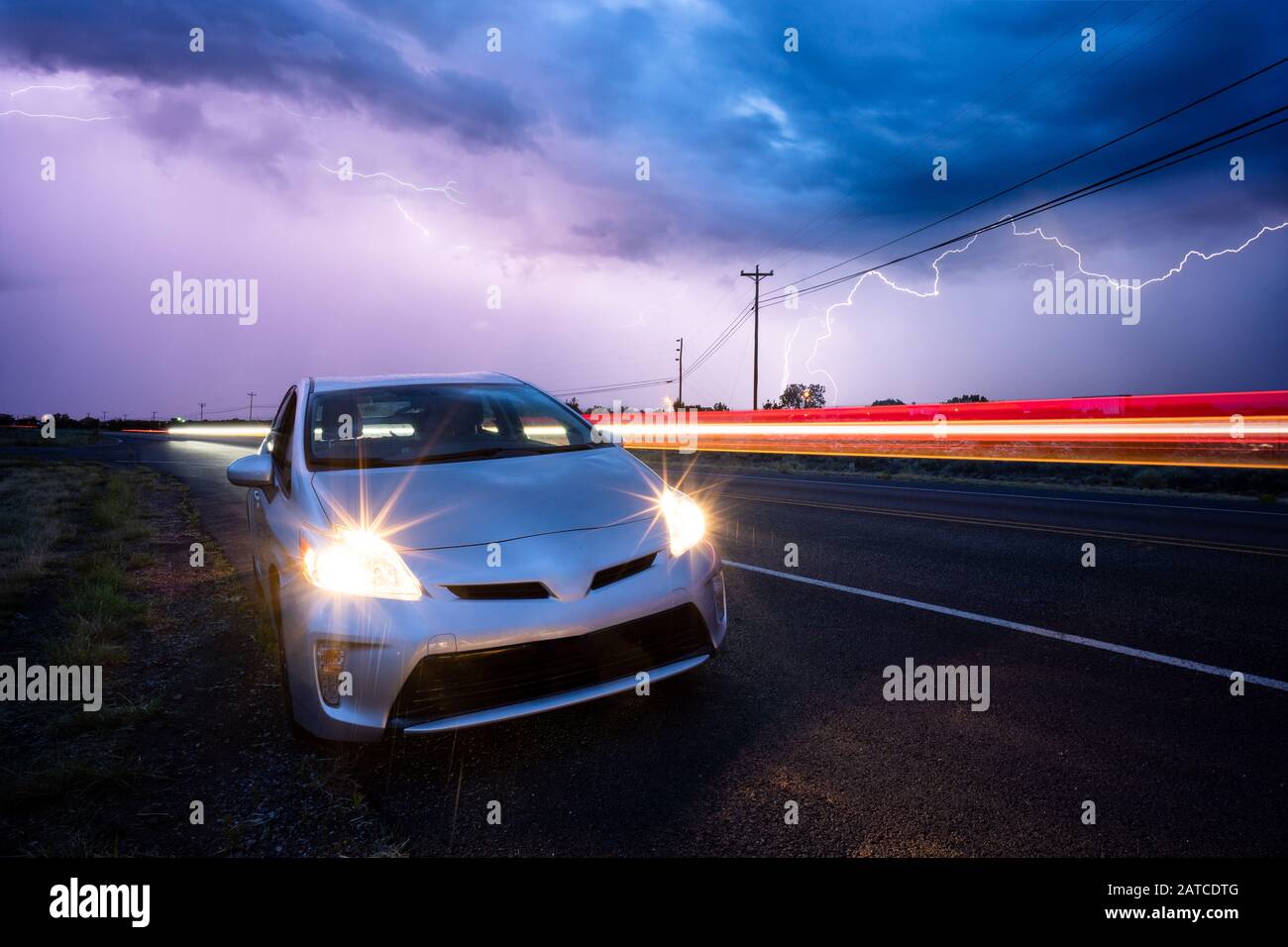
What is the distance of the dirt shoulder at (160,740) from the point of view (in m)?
2.32

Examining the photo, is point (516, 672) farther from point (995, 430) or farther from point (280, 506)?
point (995, 430)

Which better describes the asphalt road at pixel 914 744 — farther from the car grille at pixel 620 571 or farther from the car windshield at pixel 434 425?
the car windshield at pixel 434 425

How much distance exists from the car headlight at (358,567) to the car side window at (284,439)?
93 centimetres

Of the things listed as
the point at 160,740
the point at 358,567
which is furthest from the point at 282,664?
the point at 358,567

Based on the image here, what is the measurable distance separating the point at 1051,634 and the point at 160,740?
16.0 ft

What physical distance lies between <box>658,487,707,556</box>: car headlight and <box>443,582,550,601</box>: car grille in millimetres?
685

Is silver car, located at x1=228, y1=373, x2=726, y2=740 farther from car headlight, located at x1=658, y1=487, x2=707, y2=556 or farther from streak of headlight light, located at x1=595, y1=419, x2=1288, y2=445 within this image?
streak of headlight light, located at x1=595, y1=419, x2=1288, y2=445

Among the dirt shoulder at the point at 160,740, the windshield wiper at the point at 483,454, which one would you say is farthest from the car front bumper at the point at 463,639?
the windshield wiper at the point at 483,454

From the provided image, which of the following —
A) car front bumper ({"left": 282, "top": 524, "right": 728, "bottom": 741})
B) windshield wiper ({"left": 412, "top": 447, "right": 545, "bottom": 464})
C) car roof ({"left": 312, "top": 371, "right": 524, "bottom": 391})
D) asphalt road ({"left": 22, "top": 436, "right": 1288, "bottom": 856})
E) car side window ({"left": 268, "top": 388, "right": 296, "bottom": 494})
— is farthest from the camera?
car roof ({"left": 312, "top": 371, "right": 524, "bottom": 391})

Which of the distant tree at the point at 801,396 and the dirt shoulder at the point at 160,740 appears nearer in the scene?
the dirt shoulder at the point at 160,740

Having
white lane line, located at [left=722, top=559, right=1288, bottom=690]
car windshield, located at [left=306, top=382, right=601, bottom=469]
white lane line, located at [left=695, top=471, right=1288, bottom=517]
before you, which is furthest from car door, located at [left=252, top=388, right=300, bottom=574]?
white lane line, located at [left=695, top=471, right=1288, bottom=517]

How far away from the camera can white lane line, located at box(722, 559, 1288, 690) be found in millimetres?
3482

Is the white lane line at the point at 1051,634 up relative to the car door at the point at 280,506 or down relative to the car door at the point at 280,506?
down
